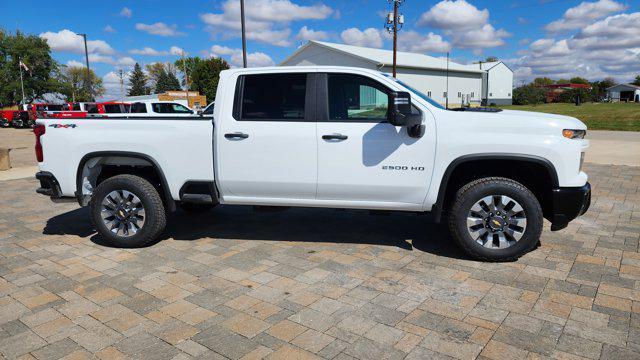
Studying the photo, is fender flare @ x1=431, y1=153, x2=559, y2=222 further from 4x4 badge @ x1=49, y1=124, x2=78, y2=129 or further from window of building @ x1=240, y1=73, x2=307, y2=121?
4x4 badge @ x1=49, y1=124, x2=78, y2=129

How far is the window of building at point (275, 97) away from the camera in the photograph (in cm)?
473

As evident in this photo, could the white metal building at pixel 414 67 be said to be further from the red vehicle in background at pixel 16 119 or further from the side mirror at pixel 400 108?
the side mirror at pixel 400 108

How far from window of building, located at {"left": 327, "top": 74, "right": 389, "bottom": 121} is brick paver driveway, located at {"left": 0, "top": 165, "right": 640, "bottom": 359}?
147 centimetres

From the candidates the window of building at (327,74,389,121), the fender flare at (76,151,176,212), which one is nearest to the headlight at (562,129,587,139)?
the window of building at (327,74,389,121)

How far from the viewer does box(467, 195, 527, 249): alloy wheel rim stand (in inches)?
173

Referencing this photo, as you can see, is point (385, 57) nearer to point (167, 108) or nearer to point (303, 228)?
point (167, 108)

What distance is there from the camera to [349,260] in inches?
184

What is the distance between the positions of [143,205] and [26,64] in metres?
71.0

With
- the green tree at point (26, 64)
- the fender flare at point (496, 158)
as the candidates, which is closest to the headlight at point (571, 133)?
the fender flare at point (496, 158)

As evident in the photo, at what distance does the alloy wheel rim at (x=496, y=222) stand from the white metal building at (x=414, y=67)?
3791 cm

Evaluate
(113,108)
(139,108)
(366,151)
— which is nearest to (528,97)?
(113,108)

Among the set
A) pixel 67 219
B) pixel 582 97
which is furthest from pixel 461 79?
pixel 67 219

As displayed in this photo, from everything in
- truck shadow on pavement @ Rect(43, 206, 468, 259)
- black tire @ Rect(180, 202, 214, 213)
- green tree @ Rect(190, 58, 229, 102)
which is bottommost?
truck shadow on pavement @ Rect(43, 206, 468, 259)

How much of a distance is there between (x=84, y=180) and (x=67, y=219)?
1.56m
